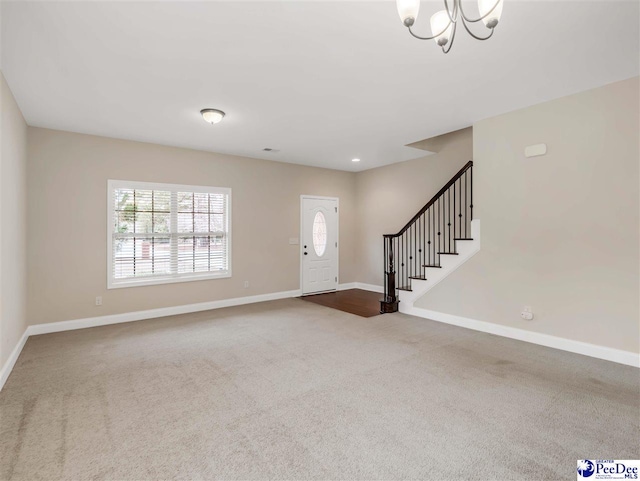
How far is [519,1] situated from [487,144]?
93.1 inches

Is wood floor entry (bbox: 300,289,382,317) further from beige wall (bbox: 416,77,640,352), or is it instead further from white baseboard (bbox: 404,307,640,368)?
beige wall (bbox: 416,77,640,352)

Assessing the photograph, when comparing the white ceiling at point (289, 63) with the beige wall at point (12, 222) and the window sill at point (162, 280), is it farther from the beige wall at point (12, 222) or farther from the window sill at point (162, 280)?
the window sill at point (162, 280)

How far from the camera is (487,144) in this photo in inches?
168

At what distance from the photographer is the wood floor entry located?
5.57m

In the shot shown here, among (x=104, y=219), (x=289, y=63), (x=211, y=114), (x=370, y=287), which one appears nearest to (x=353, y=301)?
(x=370, y=287)

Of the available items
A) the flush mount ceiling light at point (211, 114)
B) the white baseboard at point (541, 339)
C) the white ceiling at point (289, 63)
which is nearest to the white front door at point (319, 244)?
the white baseboard at point (541, 339)

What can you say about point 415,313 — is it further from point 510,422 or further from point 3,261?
point 3,261

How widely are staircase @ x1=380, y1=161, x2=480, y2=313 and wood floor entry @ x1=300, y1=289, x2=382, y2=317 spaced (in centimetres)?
28

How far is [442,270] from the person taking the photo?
15.8ft

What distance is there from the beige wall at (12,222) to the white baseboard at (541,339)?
4929mm

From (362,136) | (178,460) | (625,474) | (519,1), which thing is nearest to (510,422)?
(625,474)

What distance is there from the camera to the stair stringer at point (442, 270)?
175 inches

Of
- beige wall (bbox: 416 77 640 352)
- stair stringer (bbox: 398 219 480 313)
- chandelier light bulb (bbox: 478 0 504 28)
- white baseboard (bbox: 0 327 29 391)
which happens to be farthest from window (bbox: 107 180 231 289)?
chandelier light bulb (bbox: 478 0 504 28)

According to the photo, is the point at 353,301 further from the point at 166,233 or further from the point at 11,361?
the point at 11,361
